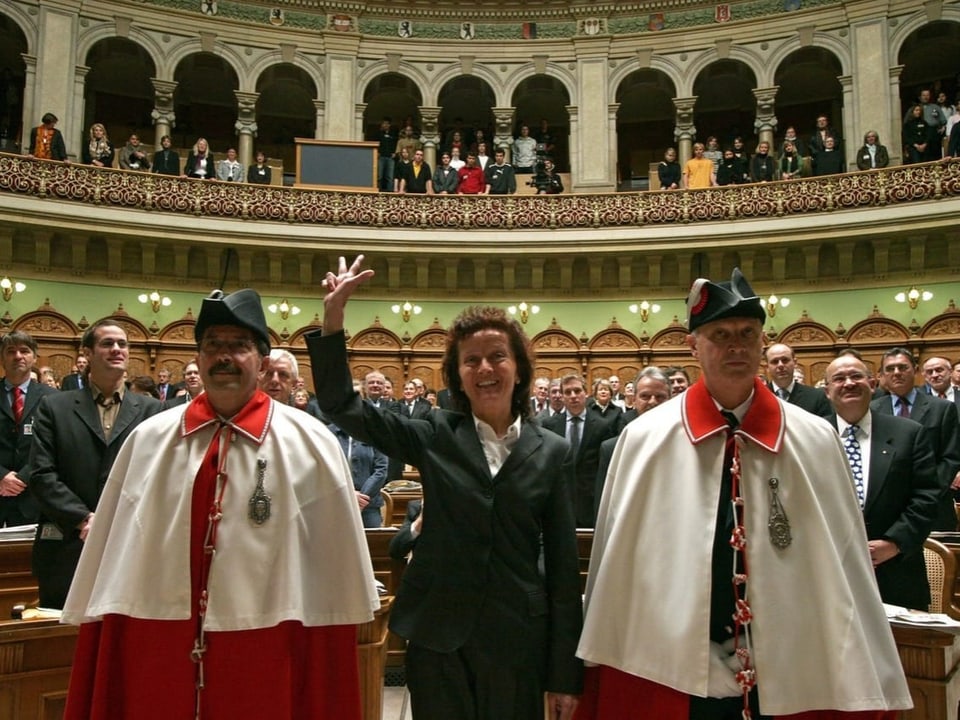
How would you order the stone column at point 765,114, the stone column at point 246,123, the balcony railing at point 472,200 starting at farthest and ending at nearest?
1. the stone column at point 246,123
2. the stone column at point 765,114
3. the balcony railing at point 472,200

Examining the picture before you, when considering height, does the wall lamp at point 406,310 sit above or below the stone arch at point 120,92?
below

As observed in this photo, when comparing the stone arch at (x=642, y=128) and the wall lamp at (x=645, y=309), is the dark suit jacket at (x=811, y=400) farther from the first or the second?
the stone arch at (x=642, y=128)

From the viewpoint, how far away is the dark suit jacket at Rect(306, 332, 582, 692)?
1.98m

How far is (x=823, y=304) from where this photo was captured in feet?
44.3

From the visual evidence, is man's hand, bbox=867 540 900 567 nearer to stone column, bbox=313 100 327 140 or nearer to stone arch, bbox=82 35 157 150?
stone column, bbox=313 100 327 140

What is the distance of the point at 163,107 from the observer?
51.6 feet

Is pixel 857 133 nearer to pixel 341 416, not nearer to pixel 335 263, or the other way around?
pixel 335 263

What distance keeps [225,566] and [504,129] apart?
15.7m

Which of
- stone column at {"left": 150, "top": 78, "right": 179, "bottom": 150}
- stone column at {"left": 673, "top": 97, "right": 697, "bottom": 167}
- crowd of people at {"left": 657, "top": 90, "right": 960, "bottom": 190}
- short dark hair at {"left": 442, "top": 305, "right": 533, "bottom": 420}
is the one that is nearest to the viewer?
short dark hair at {"left": 442, "top": 305, "right": 533, "bottom": 420}

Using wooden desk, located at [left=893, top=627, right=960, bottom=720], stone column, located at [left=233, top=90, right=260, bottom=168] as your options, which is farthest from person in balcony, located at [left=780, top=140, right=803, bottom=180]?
wooden desk, located at [left=893, top=627, right=960, bottom=720]

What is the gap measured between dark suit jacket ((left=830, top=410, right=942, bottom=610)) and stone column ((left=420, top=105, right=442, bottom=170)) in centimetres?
1448

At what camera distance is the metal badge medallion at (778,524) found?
1891 millimetres

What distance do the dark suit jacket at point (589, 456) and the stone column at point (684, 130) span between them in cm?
1181

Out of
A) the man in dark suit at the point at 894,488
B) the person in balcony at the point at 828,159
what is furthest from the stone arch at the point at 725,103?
the man in dark suit at the point at 894,488
